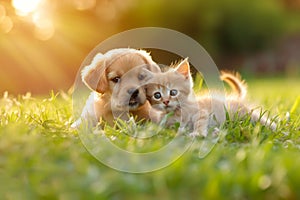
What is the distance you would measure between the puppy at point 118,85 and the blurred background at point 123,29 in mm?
8593

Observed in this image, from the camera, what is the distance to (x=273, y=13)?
64.4 ft

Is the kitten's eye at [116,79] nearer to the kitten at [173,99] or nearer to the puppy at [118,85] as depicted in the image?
the puppy at [118,85]

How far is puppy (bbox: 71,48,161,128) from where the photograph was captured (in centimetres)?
398

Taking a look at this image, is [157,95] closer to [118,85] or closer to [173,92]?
[173,92]

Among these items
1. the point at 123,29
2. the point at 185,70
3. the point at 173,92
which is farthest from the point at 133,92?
the point at 123,29

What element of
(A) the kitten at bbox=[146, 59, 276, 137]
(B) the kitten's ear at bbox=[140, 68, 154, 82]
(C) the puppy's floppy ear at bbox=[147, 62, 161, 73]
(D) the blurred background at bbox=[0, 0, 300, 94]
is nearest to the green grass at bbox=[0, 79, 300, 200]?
(A) the kitten at bbox=[146, 59, 276, 137]

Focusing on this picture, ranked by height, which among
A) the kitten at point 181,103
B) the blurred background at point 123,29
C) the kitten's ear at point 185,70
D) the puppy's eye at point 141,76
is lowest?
the kitten at point 181,103

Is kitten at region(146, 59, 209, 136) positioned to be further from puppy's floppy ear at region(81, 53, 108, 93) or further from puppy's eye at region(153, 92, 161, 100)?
puppy's floppy ear at region(81, 53, 108, 93)

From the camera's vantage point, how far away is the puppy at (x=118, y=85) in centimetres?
398

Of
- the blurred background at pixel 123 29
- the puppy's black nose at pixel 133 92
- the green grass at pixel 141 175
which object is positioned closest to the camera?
the green grass at pixel 141 175

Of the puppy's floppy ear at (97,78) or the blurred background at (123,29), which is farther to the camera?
the blurred background at (123,29)

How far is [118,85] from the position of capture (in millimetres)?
4086

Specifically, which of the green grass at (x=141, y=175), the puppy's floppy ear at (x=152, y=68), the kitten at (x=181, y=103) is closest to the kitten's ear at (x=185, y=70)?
the kitten at (x=181, y=103)

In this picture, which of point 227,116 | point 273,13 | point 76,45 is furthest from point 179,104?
point 273,13
